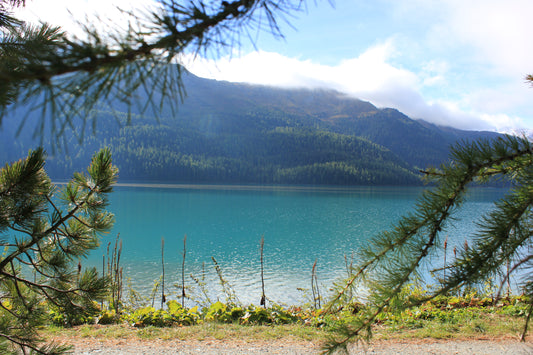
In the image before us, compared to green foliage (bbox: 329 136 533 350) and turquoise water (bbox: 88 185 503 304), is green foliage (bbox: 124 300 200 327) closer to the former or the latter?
turquoise water (bbox: 88 185 503 304)

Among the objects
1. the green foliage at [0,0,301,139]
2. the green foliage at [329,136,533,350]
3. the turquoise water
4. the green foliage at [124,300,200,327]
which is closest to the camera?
the green foliage at [0,0,301,139]

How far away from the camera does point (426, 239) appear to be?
53.9 inches

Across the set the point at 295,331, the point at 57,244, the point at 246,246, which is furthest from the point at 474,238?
the point at 246,246

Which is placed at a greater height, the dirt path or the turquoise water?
the dirt path

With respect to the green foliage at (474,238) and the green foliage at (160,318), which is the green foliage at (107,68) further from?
the green foliage at (160,318)

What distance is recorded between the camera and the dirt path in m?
5.39

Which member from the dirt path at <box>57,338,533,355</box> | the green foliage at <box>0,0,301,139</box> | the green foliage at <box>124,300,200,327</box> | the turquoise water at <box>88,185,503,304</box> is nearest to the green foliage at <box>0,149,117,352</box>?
the green foliage at <box>0,0,301,139</box>

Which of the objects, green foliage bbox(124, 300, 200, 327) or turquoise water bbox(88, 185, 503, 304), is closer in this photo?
green foliage bbox(124, 300, 200, 327)

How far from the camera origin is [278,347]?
5.77 m

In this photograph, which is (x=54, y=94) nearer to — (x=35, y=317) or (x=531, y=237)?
(x=531, y=237)

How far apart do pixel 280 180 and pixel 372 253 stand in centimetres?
15242

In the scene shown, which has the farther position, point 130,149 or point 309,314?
point 130,149

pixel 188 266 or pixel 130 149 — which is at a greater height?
pixel 130 149

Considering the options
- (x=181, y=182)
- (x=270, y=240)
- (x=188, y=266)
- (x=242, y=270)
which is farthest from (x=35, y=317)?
(x=181, y=182)
